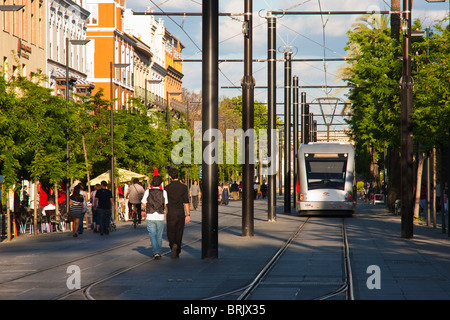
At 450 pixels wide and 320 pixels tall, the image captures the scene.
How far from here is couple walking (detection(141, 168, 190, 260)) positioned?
17.3 metres

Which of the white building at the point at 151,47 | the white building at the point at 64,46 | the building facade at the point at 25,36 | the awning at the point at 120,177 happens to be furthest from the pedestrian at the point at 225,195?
the white building at the point at 151,47

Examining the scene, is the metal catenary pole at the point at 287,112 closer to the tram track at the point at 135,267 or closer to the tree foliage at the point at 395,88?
the tree foliage at the point at 395,88

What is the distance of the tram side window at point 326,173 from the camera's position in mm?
39156

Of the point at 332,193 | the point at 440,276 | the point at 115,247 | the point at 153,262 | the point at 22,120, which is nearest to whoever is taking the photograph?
the point at 440,276

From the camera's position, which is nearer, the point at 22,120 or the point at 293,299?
the point at 293,299

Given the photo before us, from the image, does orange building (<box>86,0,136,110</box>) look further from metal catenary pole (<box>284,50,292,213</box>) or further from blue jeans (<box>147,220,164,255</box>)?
blue jeans (<box>147,220,164,255</box>)

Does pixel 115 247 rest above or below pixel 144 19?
below

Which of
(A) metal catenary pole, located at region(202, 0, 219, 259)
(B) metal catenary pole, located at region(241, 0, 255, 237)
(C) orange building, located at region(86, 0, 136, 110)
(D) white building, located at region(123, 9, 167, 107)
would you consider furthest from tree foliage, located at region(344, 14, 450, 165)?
(D) white building, located at region(123, 9, 167, 107)

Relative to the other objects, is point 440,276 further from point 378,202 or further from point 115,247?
point 378,202

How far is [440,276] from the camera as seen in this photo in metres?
13.7

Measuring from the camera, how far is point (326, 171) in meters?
39.5

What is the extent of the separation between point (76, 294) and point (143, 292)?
845mm

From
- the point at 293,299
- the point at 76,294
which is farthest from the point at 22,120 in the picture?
the point at 293,299

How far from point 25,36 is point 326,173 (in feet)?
58.3
